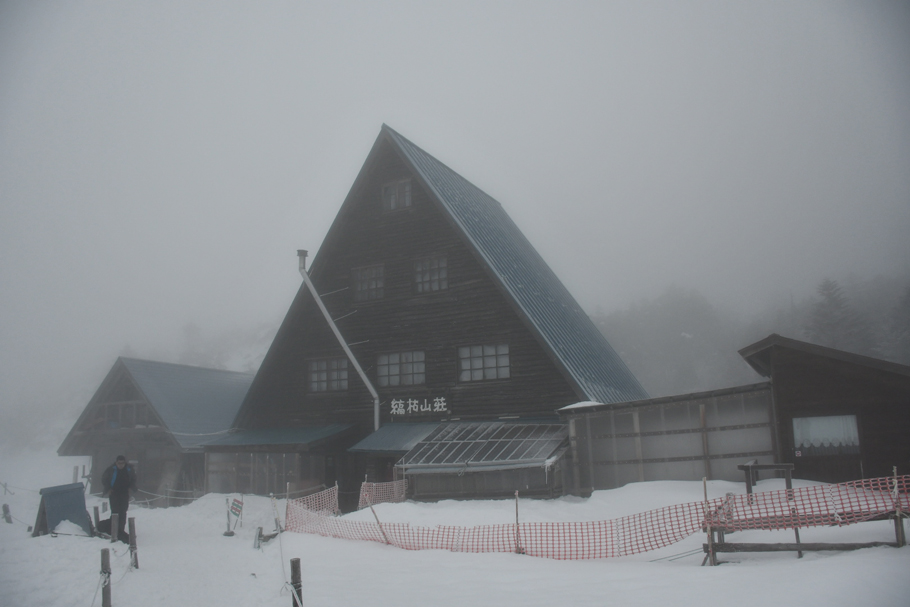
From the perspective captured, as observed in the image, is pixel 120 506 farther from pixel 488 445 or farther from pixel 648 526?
pixel 648 526

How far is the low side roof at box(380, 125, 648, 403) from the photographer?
22.2 meters

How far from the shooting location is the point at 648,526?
1368 centimetres

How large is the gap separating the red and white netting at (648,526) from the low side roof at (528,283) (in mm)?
7285

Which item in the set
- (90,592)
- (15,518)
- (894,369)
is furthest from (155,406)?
(894,369)

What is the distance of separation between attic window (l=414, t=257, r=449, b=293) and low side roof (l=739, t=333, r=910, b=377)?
35.6 feet

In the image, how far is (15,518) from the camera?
947 inches

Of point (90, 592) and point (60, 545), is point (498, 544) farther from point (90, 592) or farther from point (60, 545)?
point (60, 545)

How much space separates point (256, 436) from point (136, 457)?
9060 mm

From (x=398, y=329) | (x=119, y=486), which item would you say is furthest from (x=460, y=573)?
(x=398, y=329)

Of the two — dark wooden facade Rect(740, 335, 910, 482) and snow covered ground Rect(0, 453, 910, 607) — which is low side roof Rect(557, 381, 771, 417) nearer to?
dark wooden facade Rect(740, 335, 910, 482)

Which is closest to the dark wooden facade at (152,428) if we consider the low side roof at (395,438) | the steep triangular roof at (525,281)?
the low side roof at (395,438)

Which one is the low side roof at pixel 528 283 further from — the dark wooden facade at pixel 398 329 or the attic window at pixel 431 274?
the attic window at pixel 431 274

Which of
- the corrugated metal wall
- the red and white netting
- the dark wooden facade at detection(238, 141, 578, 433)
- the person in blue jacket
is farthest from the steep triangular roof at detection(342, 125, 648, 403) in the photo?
the person in blue jacket

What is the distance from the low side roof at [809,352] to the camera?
47.4ft
